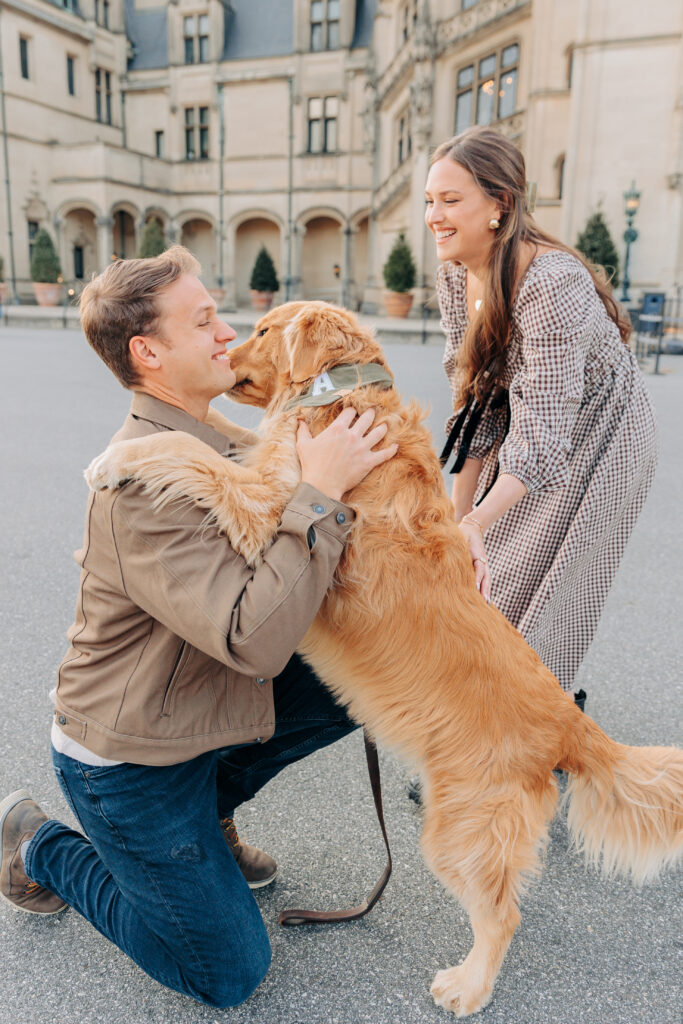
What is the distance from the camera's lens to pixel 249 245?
134 ft

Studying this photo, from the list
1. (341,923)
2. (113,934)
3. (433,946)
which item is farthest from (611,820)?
(113,934)

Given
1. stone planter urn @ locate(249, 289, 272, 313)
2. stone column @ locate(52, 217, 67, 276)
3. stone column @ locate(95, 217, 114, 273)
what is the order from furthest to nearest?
stone column @ locate(52, 217, 67, 276), stone planter urn @ locate(249, 289, 272, 313), stone column @ locate(95, 217, 114, 273)

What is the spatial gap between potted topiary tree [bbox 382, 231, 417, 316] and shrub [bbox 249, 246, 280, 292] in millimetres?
10800

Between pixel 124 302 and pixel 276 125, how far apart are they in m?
41.7

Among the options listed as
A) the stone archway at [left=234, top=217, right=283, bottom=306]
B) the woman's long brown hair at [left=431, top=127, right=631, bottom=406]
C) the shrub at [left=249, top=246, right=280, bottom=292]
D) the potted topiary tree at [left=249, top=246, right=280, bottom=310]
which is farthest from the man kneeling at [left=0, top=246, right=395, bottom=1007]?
the stone archway at [left=234, top=217, right=283, bottom=306]

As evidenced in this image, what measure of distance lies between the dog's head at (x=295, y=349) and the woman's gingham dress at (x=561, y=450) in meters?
0.55

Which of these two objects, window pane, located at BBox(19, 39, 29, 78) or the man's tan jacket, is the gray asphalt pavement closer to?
the man's tan jacket

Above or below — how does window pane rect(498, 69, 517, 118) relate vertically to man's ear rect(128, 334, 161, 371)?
above

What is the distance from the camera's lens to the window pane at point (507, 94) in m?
24.5

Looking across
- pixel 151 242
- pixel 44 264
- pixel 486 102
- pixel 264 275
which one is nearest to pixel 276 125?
pixel 264 275

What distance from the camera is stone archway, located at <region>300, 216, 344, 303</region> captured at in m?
39.3

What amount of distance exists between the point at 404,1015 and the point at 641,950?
0.75 metres

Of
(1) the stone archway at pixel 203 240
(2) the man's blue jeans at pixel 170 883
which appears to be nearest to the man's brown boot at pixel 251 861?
(2) the man's blue jeans at pixel 170 883

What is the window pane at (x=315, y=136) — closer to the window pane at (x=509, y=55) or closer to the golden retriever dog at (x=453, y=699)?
the window pane at (x=509, y=55)
